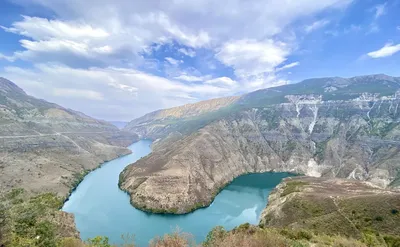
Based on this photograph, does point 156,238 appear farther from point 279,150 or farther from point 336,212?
Answer: point 279,150

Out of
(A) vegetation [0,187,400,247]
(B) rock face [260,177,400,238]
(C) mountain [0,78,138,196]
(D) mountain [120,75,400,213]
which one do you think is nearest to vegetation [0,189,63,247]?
(A) vegetation [0,187,400,247]

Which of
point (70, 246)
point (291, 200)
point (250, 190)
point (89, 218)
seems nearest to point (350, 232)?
point (291, 200)

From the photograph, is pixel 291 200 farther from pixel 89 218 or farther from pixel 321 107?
pixel 321 107

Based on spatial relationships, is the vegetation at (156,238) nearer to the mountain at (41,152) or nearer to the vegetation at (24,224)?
the vegetation at (24,224)

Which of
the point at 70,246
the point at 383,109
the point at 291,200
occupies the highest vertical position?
the point at 383,109

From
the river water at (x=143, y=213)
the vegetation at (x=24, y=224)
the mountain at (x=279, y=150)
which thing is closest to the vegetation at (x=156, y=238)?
the vegetation at (x=24, y=224)

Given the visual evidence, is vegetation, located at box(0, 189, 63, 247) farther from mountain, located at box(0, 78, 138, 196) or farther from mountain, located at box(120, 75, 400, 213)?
mountain, located at box(120, 75, 400, 213)
